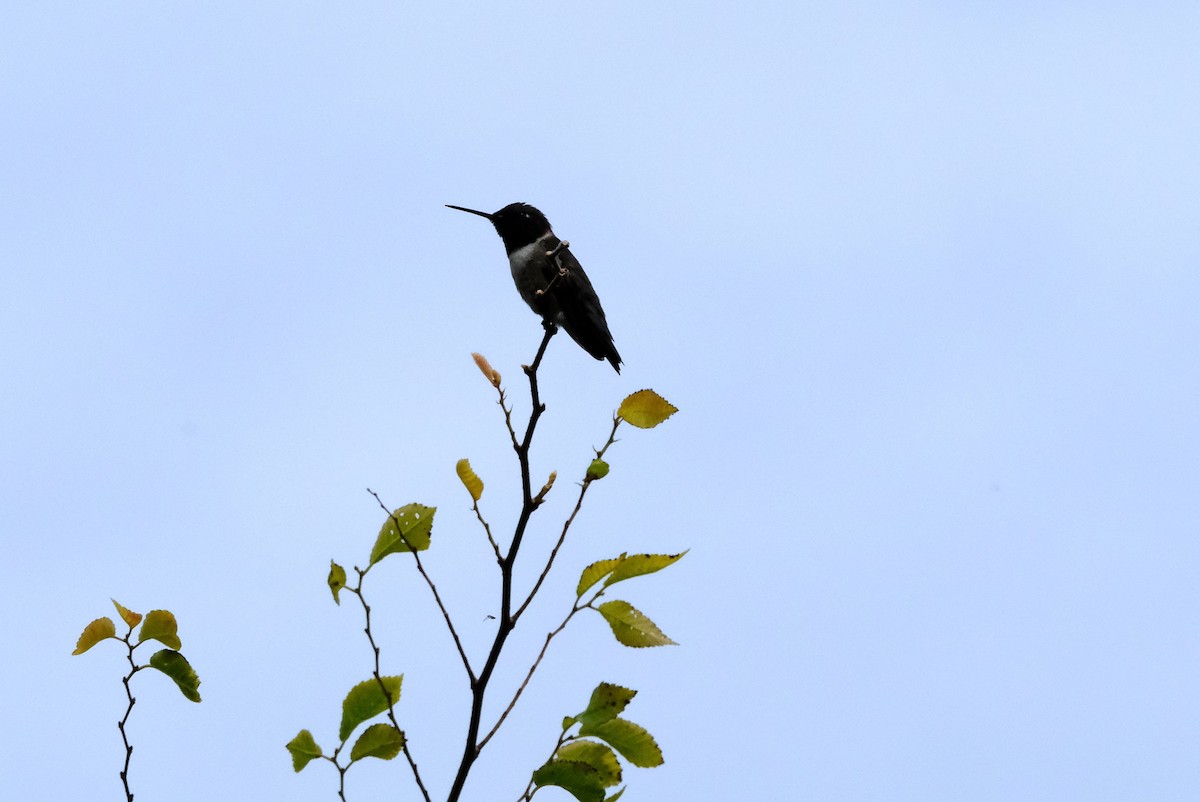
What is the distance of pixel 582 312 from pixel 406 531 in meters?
7.87

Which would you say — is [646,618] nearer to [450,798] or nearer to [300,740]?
[450,798]

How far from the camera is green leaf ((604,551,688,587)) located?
2.77m

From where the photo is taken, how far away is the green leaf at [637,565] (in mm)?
2773

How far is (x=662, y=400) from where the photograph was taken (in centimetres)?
308

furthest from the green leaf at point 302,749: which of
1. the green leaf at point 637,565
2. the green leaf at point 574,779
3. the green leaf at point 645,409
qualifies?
the green leaf at point 645,409

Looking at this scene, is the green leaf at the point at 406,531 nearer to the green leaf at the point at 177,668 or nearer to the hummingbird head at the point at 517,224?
the green leaf at the point at 177,668

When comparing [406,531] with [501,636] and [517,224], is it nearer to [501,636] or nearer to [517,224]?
[501,636]

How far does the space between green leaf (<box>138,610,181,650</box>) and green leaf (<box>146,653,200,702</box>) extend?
0.01 metres

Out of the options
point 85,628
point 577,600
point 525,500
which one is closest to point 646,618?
point 577,600

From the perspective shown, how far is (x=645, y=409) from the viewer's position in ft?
10.1

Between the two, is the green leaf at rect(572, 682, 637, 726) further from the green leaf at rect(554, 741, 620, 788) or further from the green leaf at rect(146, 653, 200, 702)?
the green leaf at rect(146, 653, 200, 702)

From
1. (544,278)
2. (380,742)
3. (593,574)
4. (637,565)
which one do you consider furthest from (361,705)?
(544,278)

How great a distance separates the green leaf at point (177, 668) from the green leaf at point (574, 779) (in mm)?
894

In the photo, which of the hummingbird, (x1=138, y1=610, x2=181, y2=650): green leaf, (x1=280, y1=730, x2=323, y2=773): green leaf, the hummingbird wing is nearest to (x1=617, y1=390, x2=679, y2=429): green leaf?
(x1=280, y1=730, x2=323, y2=773): green leaf
